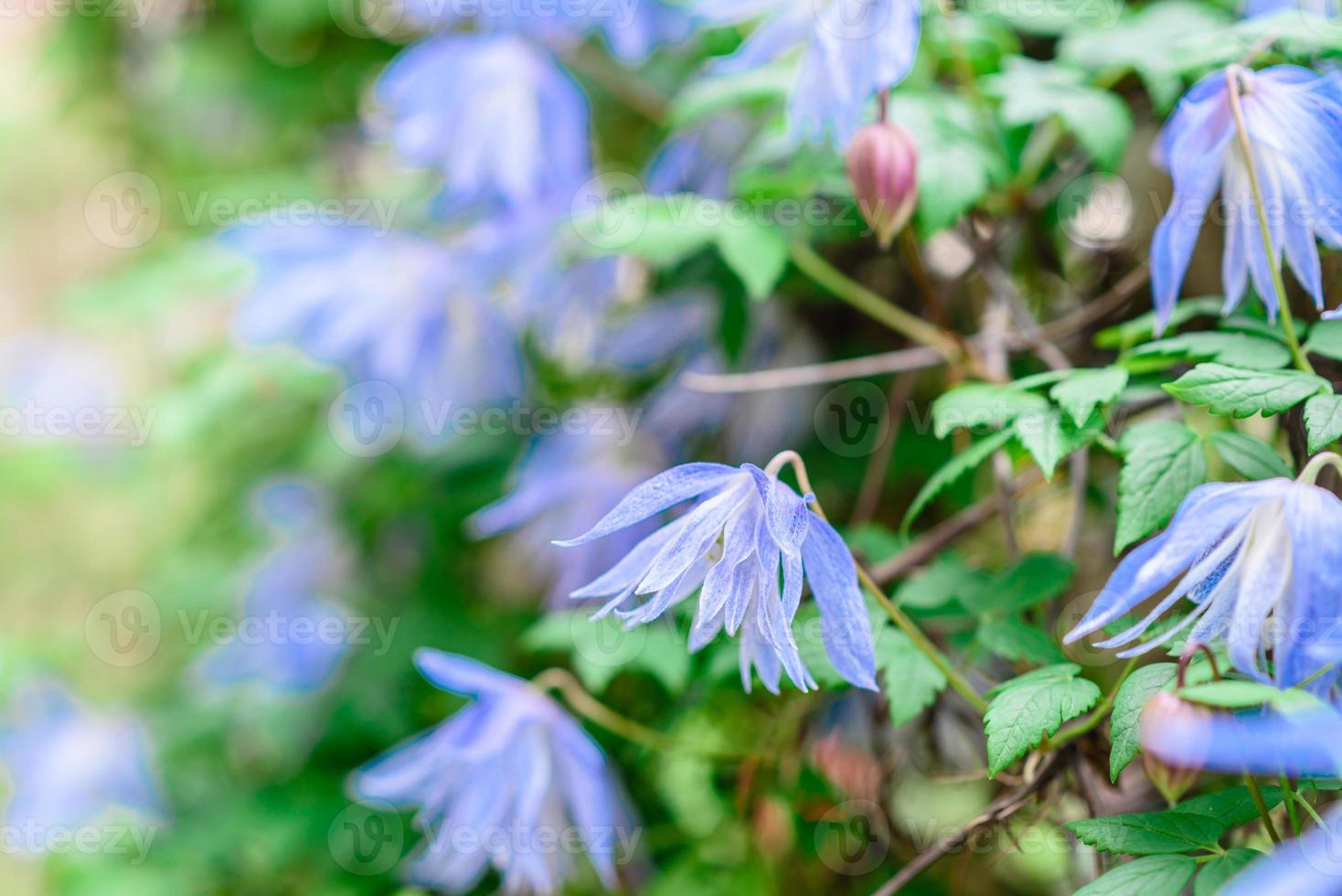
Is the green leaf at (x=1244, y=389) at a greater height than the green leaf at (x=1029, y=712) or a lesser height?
greater

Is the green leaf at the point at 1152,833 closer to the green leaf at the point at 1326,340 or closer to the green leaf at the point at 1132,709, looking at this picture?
the green leaf at the point at 1132,709

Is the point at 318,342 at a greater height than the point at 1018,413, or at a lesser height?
lesser

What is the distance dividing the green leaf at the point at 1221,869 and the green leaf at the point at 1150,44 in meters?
0.52

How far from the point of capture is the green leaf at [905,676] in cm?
70

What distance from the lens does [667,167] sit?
3.89ft

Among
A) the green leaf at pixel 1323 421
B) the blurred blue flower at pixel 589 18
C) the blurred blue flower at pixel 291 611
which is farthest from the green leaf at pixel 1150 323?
the blurred blue flower at pixel 291 611

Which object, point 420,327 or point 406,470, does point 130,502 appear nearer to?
point 406,470

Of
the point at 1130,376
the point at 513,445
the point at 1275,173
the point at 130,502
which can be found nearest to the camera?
the point at 1275,173

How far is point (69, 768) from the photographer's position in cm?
150

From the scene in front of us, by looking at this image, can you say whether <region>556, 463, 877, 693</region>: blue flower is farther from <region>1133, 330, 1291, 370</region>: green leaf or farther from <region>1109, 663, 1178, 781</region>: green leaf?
<region>1133, 330, 1291, 370</region>: green leaf

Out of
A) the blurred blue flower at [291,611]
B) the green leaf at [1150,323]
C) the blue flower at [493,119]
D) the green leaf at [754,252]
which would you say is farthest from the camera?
the blurred blue flower at [291,611]

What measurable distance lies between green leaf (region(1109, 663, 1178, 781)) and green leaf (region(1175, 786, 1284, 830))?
0.06 metres

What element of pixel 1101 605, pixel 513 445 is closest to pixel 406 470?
pixel 513 445

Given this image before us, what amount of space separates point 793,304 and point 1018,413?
0.57m
